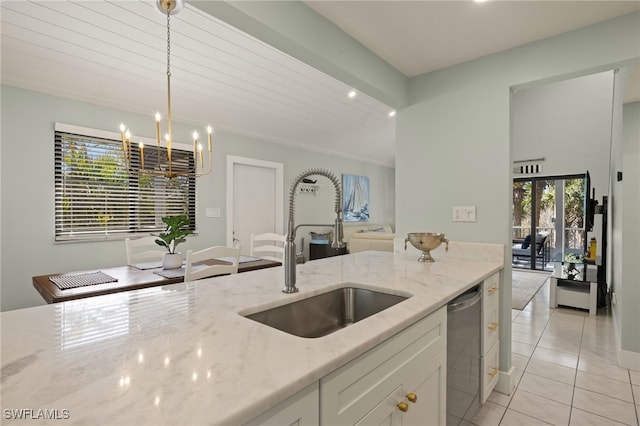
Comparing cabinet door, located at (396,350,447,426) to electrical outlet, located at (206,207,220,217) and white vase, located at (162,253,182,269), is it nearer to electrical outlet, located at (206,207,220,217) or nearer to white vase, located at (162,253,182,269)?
white vase, located at (162,253,182,269)

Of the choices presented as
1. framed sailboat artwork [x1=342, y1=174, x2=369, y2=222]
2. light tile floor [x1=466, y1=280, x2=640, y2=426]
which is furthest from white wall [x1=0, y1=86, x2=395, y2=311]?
framed sailboat artwork [x1=342, y1=174, x2=369, y2=222]

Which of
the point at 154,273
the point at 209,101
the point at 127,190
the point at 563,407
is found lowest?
the point at 563,407

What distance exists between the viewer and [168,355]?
0.73m

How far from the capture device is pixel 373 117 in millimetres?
4855

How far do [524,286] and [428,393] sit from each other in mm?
4910

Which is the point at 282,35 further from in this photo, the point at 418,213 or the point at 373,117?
the point at 373,117

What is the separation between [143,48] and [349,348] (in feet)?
9.41

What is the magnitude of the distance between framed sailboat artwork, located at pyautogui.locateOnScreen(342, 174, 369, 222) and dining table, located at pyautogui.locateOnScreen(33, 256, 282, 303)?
151 inches

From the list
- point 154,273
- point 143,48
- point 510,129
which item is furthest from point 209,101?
point 510,129

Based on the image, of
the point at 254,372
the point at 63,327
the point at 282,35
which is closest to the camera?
the point at 254,372

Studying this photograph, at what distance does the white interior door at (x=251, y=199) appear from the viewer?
4336 mm

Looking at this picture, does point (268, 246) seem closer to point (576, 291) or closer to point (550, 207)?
point (576, 291)

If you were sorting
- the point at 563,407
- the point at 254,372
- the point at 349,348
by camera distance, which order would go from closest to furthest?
the point at 254,372 < the point at 349,348 < the point at 563,407

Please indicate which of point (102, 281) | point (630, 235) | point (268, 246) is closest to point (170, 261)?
point (102, 281)
